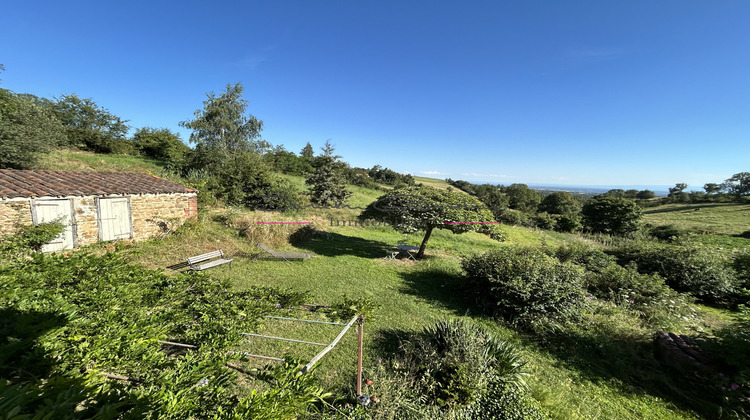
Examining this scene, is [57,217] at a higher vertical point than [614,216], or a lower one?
higher

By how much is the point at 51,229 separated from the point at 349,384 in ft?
34.7

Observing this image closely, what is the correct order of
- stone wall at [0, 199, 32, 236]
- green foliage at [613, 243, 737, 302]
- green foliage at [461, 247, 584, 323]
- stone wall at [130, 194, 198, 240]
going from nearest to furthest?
green foliage at [461, 247, 584, 323] → stone wall at [0, 199, 32, 236] → green foliage at [613, 243, 737, 302] → stone wall at [130, 194, 198, 240]

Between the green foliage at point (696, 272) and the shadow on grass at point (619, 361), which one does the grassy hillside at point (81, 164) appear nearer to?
the shadow on grass at point (619, 361)

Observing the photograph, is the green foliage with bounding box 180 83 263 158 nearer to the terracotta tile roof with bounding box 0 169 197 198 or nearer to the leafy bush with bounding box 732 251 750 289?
the terracotta tile roof with bounding box 0 169 197 198

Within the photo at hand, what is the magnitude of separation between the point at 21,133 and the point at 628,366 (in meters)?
26.4

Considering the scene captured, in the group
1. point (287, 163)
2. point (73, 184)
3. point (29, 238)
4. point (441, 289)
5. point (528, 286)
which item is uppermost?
point (287, 163)

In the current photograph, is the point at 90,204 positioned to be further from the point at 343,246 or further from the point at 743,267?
the point at 743,267

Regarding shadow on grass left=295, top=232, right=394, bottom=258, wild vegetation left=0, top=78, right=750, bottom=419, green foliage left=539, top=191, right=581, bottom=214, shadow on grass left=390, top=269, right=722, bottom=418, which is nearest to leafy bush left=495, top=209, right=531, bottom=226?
wild vegetation left=0, top=78, right=750, bottom=419

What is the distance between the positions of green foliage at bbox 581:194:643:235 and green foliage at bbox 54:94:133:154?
53.5 metres

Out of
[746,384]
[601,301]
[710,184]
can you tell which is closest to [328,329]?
[746,384]

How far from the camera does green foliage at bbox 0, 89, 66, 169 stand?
41.0ft

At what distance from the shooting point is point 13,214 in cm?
723

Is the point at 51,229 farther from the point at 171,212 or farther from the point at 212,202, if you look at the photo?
the point at 212,202

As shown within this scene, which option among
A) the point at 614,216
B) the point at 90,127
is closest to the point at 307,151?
the point at 90,127
